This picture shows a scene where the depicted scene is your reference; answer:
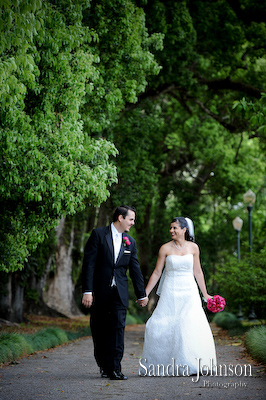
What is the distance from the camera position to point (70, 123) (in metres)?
11.9

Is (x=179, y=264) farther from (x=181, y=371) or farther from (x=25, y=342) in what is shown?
(x=25, y=342)

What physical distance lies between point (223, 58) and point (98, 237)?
1397 cm

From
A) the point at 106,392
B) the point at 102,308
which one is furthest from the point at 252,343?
the point at 106,392

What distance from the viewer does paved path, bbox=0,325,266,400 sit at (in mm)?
6145

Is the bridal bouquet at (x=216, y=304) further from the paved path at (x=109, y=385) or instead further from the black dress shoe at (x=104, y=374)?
the black dress shoe at (x=104, y=374)

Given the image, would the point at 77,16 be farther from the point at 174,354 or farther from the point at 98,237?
the point at 174,354

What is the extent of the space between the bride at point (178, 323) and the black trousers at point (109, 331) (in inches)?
25.1

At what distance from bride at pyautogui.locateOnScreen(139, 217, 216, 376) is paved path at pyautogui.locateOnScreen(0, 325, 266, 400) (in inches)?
9.6

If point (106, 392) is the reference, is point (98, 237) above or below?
above

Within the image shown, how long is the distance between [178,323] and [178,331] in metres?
0.14

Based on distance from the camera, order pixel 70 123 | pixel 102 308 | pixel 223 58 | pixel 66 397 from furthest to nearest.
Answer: pixel 223 58
pixel 70 123
pixel 102 308
pixel 66 397

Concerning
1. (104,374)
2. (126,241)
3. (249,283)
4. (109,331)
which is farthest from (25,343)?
(249,283)

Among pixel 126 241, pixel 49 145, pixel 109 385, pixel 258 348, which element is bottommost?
pixel 109 385

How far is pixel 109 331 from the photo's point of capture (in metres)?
7.41
